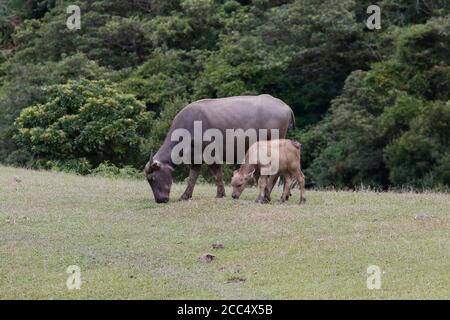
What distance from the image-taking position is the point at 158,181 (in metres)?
17.6

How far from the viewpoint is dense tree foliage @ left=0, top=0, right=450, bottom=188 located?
29.4m

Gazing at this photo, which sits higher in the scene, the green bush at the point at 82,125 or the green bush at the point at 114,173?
the green bush at the point at 82,125

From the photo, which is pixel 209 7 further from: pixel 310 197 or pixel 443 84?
pixel 310 197

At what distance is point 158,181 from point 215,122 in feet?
5.36

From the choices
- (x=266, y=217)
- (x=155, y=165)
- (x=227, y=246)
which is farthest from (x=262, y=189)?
(x=227, y=246)

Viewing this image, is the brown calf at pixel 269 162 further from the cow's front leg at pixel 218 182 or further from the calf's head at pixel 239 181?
the cow's front leg at pixel 218 182

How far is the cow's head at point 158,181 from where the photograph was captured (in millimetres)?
17594

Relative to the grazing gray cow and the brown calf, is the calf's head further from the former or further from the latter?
the grazing gray cow

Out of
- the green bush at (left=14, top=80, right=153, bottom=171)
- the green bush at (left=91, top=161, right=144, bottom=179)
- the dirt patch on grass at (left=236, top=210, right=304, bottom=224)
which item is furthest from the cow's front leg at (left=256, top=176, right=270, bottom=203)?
the green bush at (left=14, top=80, right=153, bottom=171)

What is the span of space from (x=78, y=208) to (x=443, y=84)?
15973 mm

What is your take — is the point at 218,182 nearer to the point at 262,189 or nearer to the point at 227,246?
the point at 262,189

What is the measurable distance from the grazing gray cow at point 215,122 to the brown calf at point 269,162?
3.65ft

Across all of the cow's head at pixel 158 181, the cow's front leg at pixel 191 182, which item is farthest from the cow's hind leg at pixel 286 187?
the cow's head at pixel 158 181

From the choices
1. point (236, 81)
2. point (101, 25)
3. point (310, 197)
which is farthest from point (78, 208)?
point (101, 25)
